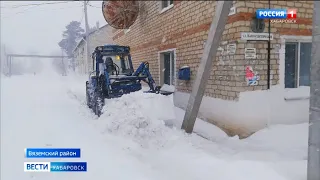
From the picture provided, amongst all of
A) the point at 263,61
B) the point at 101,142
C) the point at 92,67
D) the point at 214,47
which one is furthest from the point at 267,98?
the point at 92,67

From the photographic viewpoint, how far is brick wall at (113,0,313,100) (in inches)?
163

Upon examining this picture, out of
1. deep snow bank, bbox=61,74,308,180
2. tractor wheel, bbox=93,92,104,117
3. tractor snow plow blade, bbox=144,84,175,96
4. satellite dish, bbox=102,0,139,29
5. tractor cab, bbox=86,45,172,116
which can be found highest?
satellite dish, bbox=102,0,139,29

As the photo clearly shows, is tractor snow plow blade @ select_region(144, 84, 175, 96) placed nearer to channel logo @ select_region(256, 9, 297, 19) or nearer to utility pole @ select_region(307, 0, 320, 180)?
channel logo @ select_region(256, 9, 297, 19)

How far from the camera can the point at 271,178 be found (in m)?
3.32

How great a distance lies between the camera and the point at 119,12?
338cm

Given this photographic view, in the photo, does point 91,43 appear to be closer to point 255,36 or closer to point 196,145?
point 196,145

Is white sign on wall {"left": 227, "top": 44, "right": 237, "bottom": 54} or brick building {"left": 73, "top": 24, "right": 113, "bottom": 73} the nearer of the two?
brick building {"left": 73, "top": 24, "right": 113, "bottom": 73}

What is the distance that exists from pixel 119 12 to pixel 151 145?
2.24 meters

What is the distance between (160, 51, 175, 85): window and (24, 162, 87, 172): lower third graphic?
3810mm

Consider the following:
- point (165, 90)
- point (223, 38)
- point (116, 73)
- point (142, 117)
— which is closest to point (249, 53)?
point (223, 38)

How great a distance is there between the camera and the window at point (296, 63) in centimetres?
560
